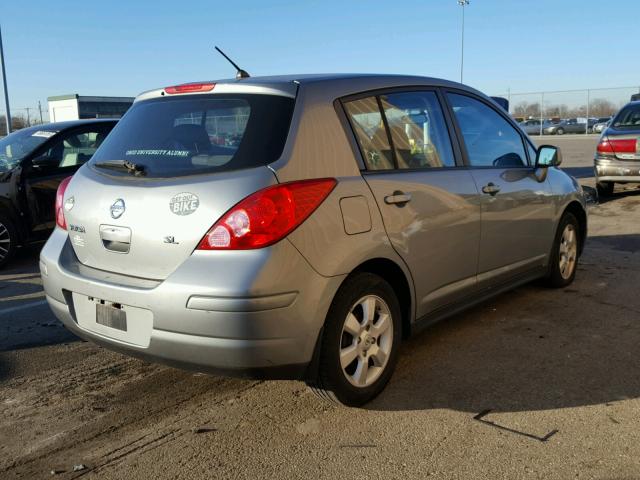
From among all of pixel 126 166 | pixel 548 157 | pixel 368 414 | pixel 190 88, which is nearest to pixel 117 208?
pixel 126 166

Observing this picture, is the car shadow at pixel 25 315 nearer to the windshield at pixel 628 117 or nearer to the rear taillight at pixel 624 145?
the rear taillight at pixel 624 145

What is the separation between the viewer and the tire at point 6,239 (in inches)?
278

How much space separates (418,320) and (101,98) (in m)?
28.7

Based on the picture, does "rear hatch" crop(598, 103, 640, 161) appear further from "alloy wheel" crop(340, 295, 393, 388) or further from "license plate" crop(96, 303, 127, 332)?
"license plate" crop(96, 303, 127, 332)

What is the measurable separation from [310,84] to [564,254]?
10.6ft

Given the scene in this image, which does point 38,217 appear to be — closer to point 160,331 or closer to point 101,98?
point 160,331

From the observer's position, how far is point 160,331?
Result: 2.83m

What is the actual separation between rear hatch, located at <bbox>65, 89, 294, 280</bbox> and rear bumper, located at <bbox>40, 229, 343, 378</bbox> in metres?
0.13

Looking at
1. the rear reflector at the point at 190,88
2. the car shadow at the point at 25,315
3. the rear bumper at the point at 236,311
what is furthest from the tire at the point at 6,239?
the rear bumper at the point at 236,311

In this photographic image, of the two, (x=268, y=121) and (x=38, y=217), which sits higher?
(x=268, y=121)

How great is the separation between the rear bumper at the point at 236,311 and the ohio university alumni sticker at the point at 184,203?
8.8 inches

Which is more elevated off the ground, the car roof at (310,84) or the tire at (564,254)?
the car roof at (310,84)

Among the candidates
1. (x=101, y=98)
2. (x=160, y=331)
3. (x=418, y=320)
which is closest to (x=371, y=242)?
(x=418, y=320)

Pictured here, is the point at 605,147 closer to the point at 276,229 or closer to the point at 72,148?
the point at 72,148
